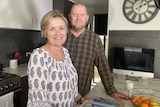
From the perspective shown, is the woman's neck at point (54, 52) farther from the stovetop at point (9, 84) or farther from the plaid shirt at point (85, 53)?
the stovetop at point (9, 84)

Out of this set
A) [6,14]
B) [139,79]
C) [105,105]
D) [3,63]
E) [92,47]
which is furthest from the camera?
[3,63]

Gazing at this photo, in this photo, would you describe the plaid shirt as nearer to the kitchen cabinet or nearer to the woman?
the woman

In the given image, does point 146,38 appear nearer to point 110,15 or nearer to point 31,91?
point 110,15

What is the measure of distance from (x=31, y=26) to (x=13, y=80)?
2.91ft

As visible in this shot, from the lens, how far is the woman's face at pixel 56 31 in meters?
0.84

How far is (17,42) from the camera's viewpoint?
233 centimetres

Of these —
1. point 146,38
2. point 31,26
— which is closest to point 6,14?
point 31,26

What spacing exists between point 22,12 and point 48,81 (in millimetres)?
1540

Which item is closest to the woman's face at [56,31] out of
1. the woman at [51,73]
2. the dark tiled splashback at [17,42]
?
the woman at [51,73]

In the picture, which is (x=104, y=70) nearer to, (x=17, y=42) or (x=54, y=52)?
(x=54, y=52)

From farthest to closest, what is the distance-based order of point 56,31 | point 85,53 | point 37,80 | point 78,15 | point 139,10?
1. point 139,10
2. point 85,53
3. point 78,15
4. point 56,31
5. point 37,80

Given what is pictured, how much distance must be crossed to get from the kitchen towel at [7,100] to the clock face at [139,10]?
174 centimetres

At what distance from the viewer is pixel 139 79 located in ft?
6.21

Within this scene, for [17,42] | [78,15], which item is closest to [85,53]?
[78,15]
